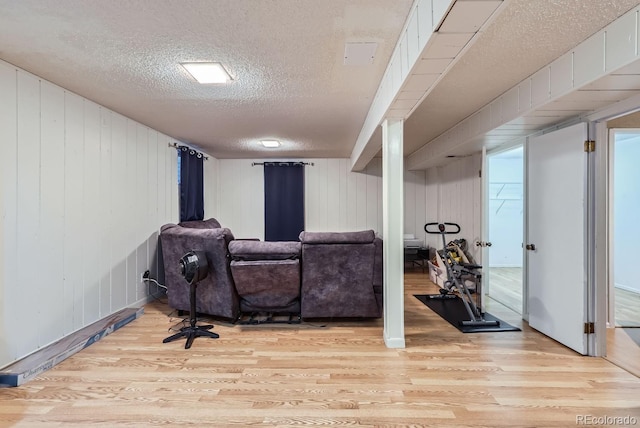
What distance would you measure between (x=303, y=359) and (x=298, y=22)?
2.42m

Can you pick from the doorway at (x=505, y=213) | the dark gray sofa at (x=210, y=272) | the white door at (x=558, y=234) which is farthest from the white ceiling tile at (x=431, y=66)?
the doorway at (x=505, y=213)

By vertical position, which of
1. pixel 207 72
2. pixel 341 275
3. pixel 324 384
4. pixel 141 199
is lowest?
pixel 324 384

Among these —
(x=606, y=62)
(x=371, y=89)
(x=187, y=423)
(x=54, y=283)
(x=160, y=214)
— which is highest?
(x=371, y=89)

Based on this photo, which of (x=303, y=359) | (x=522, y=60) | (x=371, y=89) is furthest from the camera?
(x=371, y=89)

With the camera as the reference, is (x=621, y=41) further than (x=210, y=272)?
No

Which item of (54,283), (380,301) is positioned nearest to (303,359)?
(380,301)

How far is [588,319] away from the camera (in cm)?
244

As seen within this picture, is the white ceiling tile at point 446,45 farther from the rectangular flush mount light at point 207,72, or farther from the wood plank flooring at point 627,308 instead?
the wood plank flooring at point 627,308

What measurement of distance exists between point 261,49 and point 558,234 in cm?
298

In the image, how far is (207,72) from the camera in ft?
7.47

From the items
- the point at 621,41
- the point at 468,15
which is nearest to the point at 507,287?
the point at 621,41

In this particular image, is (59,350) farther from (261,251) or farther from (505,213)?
(505,213)

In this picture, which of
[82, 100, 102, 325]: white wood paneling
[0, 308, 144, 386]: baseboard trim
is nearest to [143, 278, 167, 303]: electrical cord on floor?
[0, 308, 144, 386]: baseboard trim

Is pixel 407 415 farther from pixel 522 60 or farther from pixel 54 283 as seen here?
pixel 54 283
